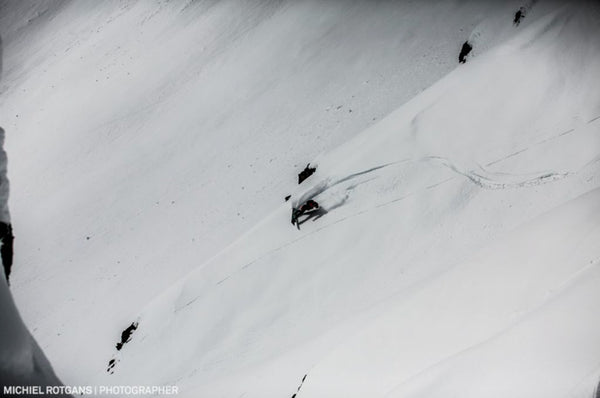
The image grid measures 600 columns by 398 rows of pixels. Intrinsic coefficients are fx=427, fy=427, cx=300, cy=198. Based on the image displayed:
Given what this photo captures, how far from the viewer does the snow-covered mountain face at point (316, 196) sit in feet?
25.2

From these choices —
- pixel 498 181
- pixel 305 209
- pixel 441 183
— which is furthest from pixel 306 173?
pixel 498 181

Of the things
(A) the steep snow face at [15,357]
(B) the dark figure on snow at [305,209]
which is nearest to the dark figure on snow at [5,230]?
(A) the steep snow face at [15,357]

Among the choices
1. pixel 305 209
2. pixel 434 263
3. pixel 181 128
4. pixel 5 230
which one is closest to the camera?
pixel 5 230

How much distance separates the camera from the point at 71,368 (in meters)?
11.8

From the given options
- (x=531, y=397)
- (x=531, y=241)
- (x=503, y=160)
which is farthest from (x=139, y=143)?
(x=531, y=397)

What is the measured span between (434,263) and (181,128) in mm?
10343

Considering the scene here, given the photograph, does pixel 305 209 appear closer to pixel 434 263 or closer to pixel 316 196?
pixel 316 196

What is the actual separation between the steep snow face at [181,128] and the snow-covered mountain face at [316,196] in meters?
0.08

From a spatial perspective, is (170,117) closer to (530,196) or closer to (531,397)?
(530,196)

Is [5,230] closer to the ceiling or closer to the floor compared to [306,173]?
closer to the ceiling

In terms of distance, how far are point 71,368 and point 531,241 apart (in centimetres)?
1205

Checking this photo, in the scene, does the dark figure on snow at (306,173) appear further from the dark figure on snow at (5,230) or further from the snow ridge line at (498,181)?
the dark figure on snow at (5,230)

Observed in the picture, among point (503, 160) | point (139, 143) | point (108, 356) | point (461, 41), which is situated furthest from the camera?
point (139, 143)

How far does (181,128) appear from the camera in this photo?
51.5ft
